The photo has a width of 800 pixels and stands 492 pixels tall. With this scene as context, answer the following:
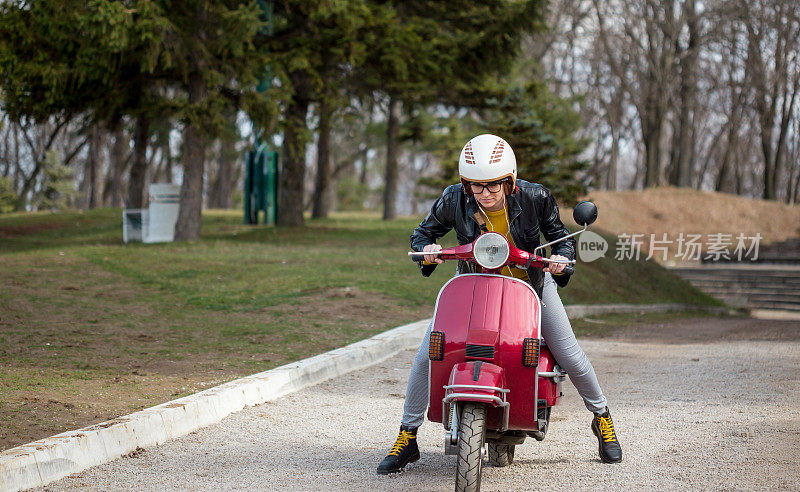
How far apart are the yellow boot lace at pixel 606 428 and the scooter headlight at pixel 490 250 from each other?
1394mm

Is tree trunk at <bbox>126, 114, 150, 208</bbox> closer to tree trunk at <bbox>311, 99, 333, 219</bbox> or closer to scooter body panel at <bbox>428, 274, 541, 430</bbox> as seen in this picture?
tree trunk at <bbox>311, 99, 333, 219</bbox>

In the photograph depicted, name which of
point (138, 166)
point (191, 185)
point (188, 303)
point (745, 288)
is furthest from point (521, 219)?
point (745, 288)

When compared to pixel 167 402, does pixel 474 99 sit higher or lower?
higher

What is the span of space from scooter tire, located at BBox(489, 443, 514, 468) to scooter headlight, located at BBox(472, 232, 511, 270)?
1169mm

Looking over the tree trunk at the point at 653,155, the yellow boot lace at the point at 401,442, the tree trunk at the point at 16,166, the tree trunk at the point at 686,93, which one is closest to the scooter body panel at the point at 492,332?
the yellow boot lace at the point at 401,442

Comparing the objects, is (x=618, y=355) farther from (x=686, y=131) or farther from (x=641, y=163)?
(x=641, y=163)

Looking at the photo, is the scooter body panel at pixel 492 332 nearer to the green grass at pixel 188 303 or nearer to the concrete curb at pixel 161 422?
the concrete curb at pixel 161 422

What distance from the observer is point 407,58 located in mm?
21500

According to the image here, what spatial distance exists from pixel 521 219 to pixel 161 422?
101 inches

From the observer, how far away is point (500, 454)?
4645 millimetres

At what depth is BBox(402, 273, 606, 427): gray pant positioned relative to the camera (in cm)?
446

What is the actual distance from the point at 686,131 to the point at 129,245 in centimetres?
2694

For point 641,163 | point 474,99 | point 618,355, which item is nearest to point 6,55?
point 474,99

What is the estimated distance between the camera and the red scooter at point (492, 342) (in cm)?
401
